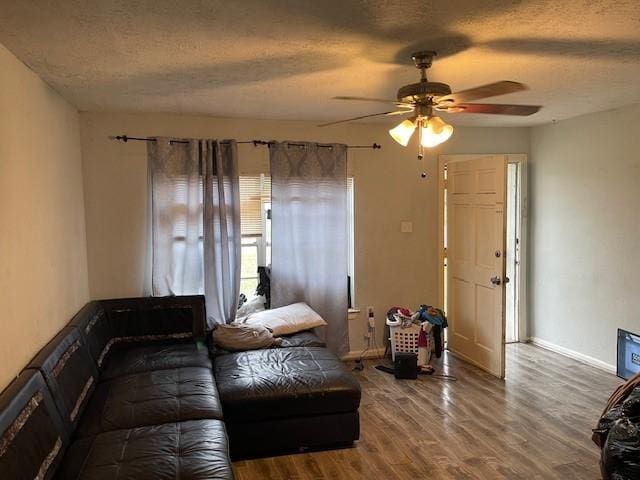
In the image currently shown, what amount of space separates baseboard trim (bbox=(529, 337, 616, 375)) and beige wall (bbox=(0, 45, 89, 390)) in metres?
4.44

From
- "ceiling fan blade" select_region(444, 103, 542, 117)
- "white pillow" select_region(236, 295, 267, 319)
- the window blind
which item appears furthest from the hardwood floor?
"ceiling fan blade" select_region(444, 103, 542, 117)

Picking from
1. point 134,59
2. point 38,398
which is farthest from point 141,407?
point 134,59

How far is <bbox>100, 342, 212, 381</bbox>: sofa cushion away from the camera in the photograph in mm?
3344

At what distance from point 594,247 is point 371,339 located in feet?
7.33

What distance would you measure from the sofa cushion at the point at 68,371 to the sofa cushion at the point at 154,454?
215 mm

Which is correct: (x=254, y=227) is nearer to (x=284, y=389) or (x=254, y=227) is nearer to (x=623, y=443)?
(x=284, y=389)

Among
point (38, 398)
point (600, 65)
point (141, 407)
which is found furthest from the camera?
point (600, 65)

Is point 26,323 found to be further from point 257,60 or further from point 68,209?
point 257,60

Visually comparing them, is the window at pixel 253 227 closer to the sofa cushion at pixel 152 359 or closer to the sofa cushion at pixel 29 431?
the sofa cushion at pixel 152 359

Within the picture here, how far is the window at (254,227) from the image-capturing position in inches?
178

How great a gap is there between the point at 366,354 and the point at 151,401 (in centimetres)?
254

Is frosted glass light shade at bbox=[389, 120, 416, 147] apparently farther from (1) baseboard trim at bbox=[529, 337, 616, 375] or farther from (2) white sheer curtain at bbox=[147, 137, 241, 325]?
(1) baseboard trim at bbox=[529, 337, 616, 375]

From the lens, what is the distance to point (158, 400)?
282 centimetres

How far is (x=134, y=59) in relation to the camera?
2.63 meters
